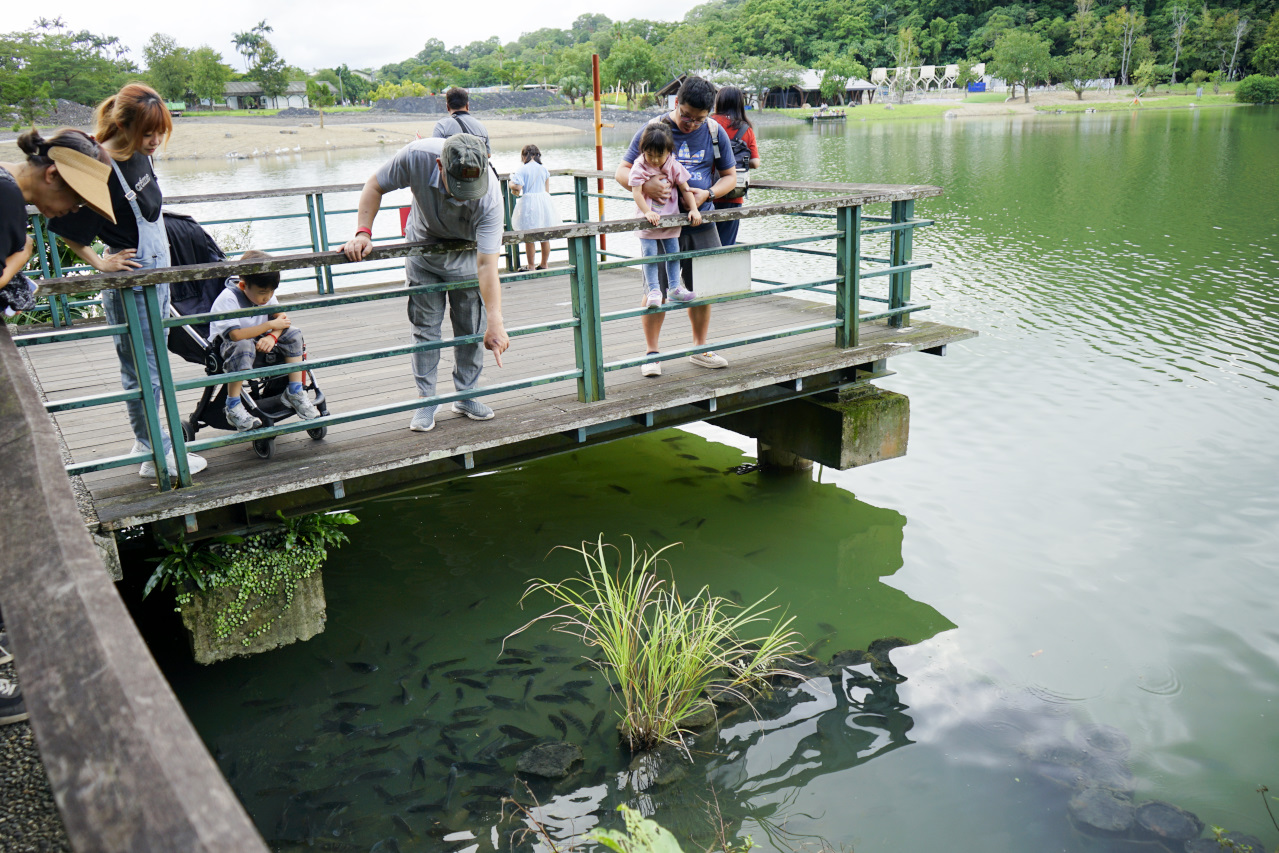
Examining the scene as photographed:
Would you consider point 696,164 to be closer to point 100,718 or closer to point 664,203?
point 664,203

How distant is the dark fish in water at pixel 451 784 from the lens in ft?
14.4

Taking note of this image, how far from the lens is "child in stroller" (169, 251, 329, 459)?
4.65 metres

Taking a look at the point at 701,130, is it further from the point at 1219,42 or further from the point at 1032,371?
the point at 1219,42

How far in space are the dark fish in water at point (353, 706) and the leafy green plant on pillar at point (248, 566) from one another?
0.61m

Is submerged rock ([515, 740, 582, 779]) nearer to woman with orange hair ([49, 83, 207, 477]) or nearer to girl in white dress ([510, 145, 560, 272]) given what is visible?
woman with orange hair ([49, 83, 207, 477])

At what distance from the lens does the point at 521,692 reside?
529 centimetres

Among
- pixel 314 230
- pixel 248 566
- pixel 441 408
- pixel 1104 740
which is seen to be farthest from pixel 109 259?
pixel 1104 740

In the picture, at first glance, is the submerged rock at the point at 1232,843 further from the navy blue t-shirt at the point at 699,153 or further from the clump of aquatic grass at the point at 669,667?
the navy blue t-shirt at the point at 699,153

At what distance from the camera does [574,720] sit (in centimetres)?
505

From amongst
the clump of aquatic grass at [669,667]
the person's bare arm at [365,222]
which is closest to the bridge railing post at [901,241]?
the clump of aquatic grass at [669,667]

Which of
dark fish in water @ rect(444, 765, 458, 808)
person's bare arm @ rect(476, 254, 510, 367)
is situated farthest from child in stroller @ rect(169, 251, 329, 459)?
dark fish in water @ rect(444, 765, 458, 808)

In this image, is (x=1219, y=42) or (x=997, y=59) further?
(x=997, y=59)

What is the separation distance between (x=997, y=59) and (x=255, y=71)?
83.1 meters

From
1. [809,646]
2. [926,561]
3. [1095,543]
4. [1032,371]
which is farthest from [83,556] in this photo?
[1032,371]
